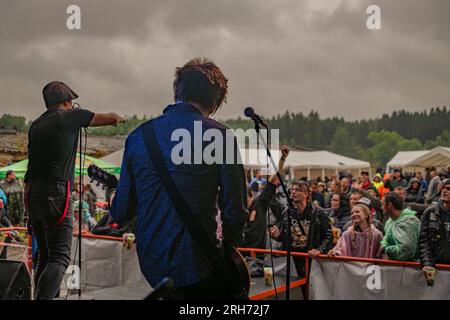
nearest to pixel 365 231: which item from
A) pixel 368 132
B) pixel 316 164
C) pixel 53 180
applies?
pixel 53 180

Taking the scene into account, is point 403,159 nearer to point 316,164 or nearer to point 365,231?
point 316,164

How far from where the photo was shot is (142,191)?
2.22 m

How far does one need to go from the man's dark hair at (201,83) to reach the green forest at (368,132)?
9631cm

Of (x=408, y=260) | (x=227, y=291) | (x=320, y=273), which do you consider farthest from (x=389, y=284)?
(x=227, y=291)

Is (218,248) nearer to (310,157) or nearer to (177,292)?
(177,292)

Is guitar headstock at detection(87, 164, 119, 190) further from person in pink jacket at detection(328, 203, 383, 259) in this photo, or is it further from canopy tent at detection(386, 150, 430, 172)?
canopy tent at detection(386, 150, 430, 172)

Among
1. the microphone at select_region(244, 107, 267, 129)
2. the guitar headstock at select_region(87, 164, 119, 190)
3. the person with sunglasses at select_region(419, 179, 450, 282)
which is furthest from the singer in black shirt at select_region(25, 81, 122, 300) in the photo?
the person with sunglasses at select_region(419, 179, 450, 282)

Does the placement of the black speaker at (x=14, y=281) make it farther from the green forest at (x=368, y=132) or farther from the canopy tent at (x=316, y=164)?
the green forest at (x=368, y=132)

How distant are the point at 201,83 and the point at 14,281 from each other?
2.07m

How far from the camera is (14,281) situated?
343cm

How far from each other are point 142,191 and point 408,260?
3.68 meters

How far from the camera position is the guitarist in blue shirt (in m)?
2.14

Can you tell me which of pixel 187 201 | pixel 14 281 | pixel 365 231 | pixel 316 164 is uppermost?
pixel 316 164
